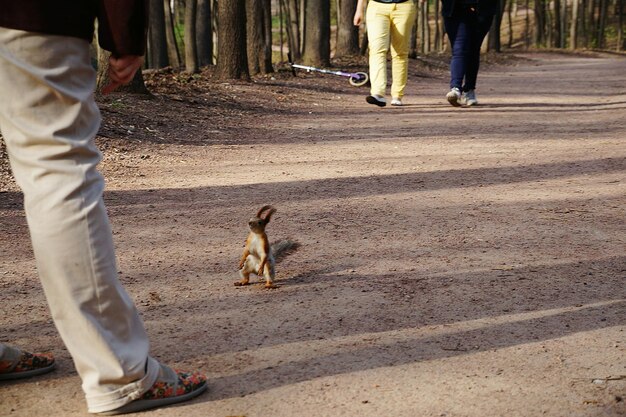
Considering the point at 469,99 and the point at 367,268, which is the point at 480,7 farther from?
the point at 367,268

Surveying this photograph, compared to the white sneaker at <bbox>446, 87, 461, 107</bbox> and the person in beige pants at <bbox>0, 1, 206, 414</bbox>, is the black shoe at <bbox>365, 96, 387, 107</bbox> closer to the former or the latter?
the white sneaker at <bbox>446, 87, 461, 107</bbox>

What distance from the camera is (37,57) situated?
2910 millimetres

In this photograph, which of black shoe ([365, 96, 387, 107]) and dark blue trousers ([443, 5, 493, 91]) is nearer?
dark blue trousers ([443, 5, 493, 91])

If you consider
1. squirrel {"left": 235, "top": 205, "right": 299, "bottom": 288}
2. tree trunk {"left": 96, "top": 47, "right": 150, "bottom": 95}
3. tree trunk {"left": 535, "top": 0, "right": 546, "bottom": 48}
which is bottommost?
tree trunk {"left": 535, "top": 0, "right": 546, "bottom": 48}

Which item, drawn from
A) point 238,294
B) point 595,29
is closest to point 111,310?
point 238,294

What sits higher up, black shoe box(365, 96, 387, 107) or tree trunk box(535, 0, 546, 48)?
black shoe box(365, 96, 387, 107)

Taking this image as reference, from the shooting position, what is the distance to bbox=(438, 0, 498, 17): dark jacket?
12867mm

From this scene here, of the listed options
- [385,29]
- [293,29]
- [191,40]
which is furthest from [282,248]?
[293,29]

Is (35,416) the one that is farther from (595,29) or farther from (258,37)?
(595,29)

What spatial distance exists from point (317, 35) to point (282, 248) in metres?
17.4

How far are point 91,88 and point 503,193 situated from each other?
482cm

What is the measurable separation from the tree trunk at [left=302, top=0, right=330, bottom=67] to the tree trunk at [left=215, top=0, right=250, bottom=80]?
5.17m

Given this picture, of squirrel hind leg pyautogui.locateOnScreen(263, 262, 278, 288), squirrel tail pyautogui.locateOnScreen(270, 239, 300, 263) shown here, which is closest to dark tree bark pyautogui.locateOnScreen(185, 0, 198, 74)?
squirrel tail pyautogui.locateOnScreen(270, 239, 300, 263)

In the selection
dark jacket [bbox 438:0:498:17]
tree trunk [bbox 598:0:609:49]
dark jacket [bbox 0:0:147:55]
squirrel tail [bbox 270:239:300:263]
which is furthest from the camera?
tree trunk [bbox 598:0:609:49]
